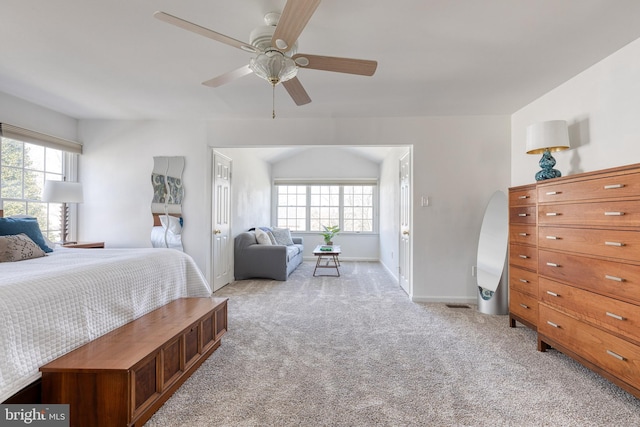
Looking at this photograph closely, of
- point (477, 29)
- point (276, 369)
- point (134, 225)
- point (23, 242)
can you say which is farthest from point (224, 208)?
point (477, 29)

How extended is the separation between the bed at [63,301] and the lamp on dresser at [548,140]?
3.27 meters

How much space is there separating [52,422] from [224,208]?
11.8ft

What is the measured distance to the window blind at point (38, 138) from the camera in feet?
11.0

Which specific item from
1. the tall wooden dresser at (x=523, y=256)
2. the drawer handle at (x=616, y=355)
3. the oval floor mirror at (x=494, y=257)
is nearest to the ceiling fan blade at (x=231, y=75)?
the tall wooden dresser at (x=523, y=256)

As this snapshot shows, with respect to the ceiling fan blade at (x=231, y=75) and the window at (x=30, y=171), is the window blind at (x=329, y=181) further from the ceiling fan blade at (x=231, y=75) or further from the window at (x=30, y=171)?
the ceiling fan blade at (x=231, y=75)

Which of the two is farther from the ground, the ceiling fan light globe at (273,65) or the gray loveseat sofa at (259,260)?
the ceiling fan light globe at (273,65)

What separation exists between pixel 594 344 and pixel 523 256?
1.08 meters

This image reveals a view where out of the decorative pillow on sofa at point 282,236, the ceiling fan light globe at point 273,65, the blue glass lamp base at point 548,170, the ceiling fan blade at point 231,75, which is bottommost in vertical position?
the decorative pillow on sofa at point 282,236

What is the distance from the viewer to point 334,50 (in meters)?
2.43

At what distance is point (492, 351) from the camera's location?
8.53ft

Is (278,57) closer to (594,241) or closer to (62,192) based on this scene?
(594,241)

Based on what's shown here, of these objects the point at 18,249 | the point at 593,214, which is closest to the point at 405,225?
the point at 593,214

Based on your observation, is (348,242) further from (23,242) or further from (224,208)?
(23,242)

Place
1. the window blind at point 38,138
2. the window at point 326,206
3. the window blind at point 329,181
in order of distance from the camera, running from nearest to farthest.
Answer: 1. the window blind at point 38,138
2. the window blind at point 329,181
3. the window at point 326,206
